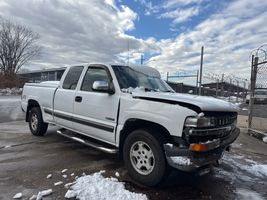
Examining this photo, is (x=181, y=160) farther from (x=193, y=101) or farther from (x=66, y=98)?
(x=66, y=98)

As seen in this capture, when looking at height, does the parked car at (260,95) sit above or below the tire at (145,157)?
above

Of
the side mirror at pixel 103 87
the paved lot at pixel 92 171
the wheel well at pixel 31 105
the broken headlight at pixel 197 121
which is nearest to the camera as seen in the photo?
the broken headlight at pixel 197 121

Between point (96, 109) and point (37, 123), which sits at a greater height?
point (96, 109)

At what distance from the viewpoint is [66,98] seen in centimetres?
571

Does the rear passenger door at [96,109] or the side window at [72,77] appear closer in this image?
the rear passenger door at [96,109]

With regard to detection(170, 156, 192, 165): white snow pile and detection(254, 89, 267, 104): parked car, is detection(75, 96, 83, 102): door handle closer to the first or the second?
detection(170, 156, 192, 165): white snow pile

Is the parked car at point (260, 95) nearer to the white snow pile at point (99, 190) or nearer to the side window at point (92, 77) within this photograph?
the side window at point (92, 77)

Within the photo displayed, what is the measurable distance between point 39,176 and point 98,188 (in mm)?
1156

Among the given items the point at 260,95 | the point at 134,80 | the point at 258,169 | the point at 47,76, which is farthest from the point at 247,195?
the point at 47,76

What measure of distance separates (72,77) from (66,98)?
1.67 ft

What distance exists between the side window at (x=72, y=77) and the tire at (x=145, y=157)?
2.16m

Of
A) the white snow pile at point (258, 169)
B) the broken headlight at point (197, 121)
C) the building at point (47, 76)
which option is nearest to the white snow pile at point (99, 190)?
the broken headlight at point (197, 121)

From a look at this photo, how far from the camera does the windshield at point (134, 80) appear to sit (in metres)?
4.71

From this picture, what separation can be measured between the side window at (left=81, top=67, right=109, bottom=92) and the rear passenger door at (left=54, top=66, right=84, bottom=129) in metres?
0.31
